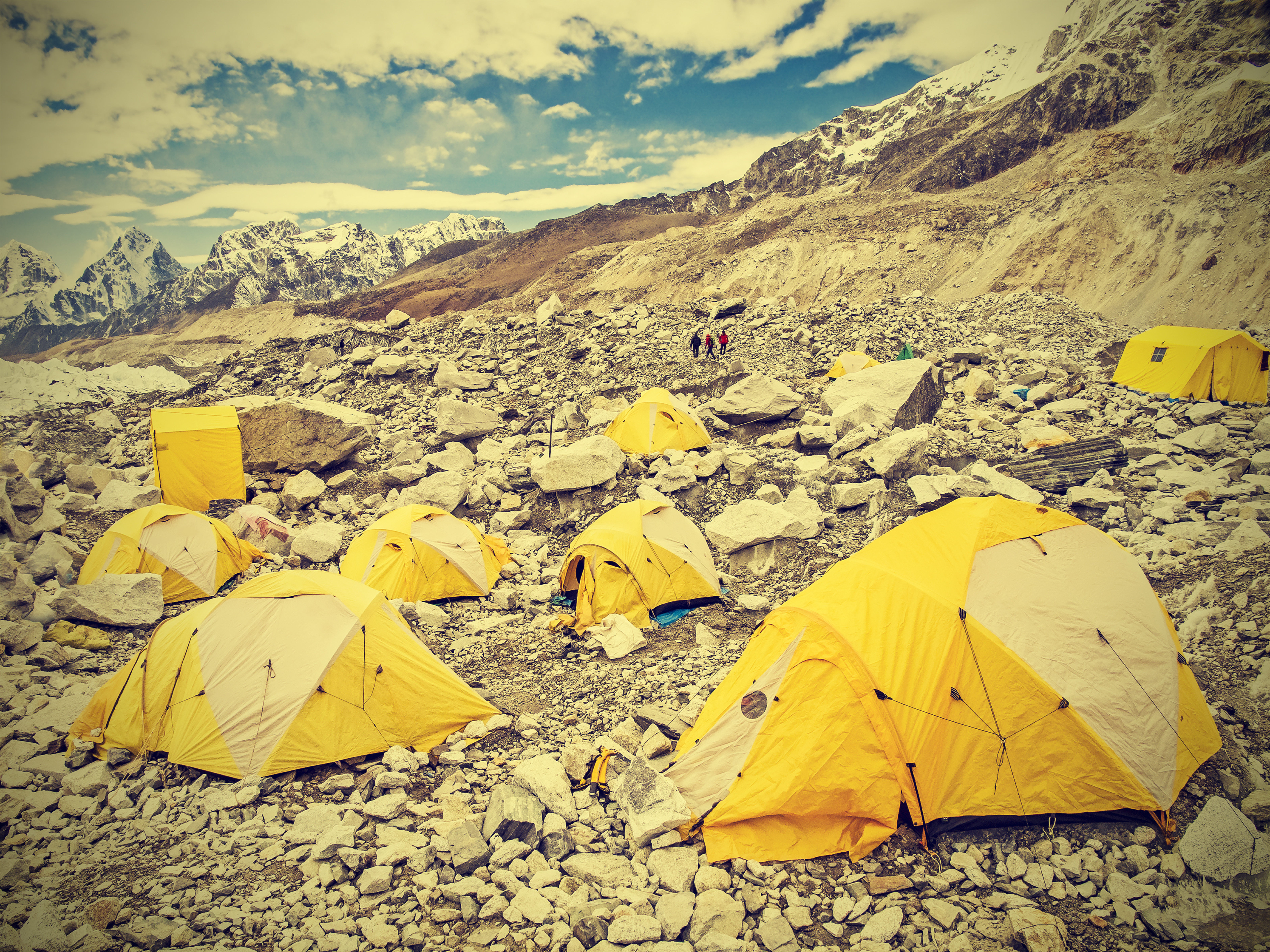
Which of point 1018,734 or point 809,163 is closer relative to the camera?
point 1018,734

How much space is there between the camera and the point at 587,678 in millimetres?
7285

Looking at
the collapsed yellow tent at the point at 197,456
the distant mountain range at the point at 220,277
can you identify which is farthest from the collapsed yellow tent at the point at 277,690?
the distant mountain range at the point at 220,277

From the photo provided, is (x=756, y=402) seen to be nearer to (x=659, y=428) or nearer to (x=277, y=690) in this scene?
(x=659, y=428)

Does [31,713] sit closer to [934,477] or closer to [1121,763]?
[1121,763]

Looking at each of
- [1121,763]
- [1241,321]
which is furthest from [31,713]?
[1241,321]

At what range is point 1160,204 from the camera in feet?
82.2

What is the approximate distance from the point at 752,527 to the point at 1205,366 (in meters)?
14.0

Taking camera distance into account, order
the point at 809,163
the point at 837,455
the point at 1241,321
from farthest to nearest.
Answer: the point at 809,163 < the point at 1241,321 < the point at 837,455

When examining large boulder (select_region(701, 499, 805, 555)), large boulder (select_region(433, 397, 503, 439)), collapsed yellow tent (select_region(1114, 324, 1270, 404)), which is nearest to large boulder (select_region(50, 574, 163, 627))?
large boulder (select_region(433, 397, 503, 439))

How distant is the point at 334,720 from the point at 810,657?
4904 mm

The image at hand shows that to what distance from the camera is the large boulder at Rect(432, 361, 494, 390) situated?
19.2 m

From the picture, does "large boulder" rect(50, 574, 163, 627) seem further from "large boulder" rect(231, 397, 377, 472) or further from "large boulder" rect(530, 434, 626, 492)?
"large boulder" rect(530, 434, 626, 492)

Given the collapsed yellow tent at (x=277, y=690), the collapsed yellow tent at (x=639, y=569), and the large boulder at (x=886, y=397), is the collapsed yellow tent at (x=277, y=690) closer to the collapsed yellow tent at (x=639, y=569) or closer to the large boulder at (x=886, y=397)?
the collapsed yellow tent at (x=639, y=569)

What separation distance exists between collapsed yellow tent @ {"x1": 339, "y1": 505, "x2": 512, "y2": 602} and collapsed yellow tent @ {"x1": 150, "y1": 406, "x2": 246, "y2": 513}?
594cm
